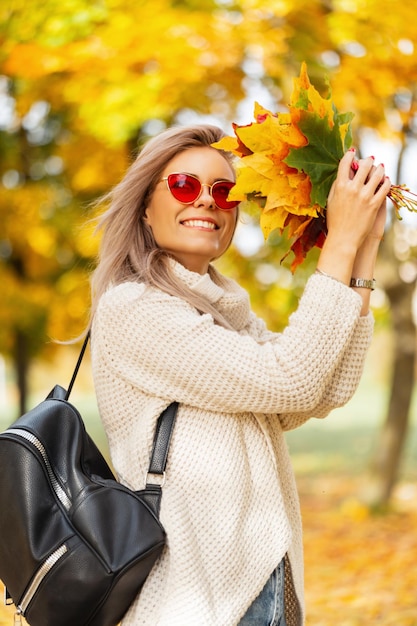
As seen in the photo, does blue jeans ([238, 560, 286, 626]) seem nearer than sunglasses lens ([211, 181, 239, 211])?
Yes

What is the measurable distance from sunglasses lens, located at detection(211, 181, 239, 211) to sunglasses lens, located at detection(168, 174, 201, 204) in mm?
52

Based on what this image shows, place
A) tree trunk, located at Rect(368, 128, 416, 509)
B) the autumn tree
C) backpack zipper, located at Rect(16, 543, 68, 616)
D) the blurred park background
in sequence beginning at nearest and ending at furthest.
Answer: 1. backpack zipper, located at Rect(16, 543, 68, 616)
2. the autumn tree
3. the blurred park background
4. tree trunk, located at Rect(368, 128, 416, 509)

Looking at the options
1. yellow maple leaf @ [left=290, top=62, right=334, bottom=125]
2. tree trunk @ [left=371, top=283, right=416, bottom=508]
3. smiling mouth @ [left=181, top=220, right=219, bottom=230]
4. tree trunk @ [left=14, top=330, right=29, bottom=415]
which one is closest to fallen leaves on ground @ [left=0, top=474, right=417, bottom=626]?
tree trunk @ [left=371, top=283, right=416, bottom=508]

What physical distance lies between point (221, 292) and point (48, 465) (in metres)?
0.63

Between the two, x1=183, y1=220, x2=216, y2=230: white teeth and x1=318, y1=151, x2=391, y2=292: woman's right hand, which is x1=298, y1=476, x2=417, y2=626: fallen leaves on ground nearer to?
x1=183, y1=220, x2=216, y2=230: white teeth

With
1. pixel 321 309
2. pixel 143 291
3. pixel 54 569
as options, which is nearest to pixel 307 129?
pixel 321 309

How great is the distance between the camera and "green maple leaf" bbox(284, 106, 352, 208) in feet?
6.00

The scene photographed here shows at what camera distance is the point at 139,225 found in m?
2.14

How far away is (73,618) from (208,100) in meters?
5.32

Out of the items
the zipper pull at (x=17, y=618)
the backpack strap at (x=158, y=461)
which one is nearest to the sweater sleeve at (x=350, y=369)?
the backpack strap at (x=158, y=461)

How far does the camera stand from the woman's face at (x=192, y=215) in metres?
2.06

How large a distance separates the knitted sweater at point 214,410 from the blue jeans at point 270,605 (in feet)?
0.16

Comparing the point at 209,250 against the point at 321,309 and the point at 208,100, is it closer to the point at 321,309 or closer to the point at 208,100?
the point at 321,309

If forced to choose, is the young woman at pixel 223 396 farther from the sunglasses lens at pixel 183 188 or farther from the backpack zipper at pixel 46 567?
the backpack zipper at pixel 46 567
